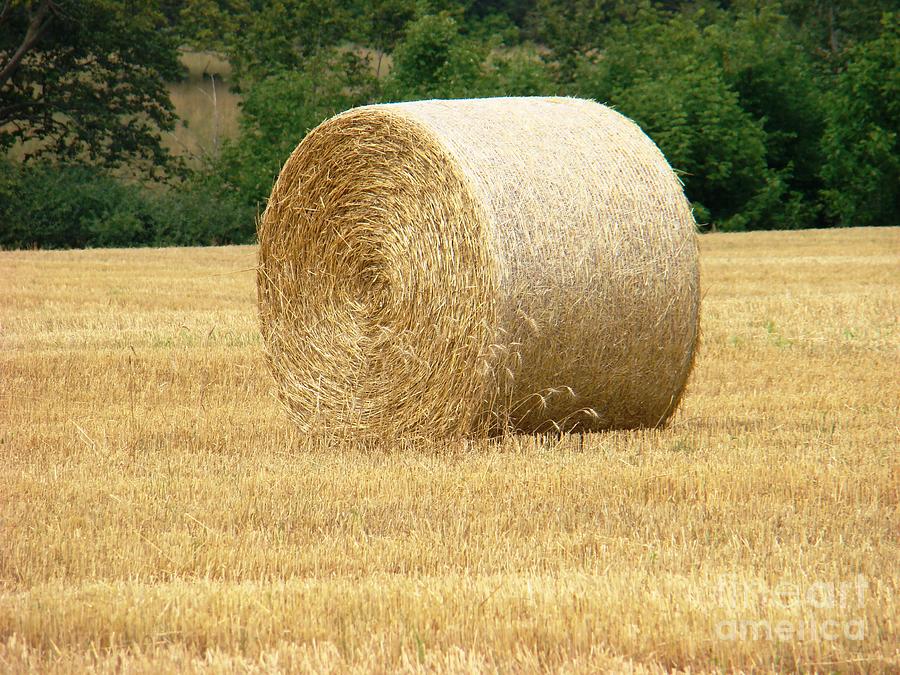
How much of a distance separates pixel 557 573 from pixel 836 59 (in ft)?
135

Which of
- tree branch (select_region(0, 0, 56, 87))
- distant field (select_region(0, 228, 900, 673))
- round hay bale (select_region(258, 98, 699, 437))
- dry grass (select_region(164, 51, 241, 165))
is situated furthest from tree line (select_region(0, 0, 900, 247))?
round hay bale (select_region(258, 98, 699, 437))

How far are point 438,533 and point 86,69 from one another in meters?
28.4

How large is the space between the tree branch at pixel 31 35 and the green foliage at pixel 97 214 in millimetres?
2290

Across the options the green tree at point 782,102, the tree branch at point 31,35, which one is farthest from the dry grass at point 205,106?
the green tree at point 782,102

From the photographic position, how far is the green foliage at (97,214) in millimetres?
27688

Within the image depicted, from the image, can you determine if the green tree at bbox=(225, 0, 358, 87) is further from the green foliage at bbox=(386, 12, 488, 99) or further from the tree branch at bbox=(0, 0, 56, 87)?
the tree branch at bbox=(0, 0, 56, 87)

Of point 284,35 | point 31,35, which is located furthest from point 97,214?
point 284,35

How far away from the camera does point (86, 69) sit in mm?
30922

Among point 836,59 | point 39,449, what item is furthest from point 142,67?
point 39,449

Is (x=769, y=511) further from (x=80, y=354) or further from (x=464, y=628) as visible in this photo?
(x=80, y=354)

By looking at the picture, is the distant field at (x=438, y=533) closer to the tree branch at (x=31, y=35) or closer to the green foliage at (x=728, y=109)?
the tree branch at (x=31, y=35)

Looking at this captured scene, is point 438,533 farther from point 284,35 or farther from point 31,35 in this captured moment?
point 284,35

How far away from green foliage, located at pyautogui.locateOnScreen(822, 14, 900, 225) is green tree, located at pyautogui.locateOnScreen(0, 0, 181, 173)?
17659mm

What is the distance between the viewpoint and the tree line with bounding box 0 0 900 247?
96.7 ft
